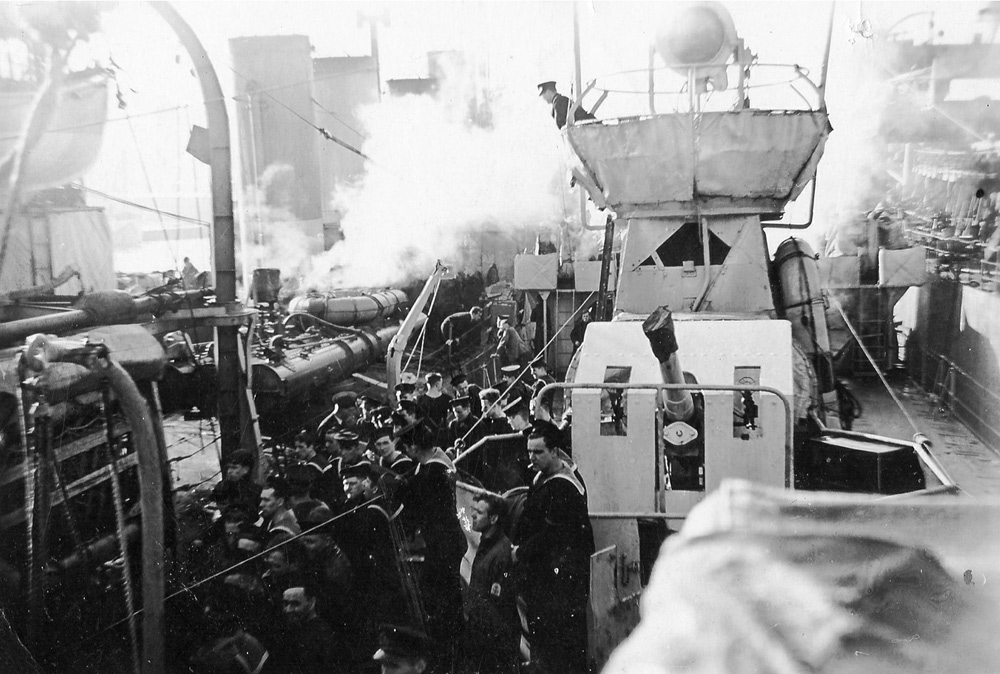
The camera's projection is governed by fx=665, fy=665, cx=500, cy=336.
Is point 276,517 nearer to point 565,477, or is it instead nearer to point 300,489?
point 300,489

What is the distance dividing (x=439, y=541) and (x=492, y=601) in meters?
0.49

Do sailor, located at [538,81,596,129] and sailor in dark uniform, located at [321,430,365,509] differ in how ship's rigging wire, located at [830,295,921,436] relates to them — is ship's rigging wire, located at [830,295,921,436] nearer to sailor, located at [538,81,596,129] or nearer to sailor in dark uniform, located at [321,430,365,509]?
sailor, located at [538,81,596,129]

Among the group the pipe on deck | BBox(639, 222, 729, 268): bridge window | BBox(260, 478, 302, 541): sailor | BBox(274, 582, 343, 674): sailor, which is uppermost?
BBox(639, 222, 729, 268): bridge window

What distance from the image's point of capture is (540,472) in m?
3.50

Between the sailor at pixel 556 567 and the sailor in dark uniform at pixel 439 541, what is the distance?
0.52m

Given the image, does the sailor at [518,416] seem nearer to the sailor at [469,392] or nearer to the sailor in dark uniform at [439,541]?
the sailor at [469,392]

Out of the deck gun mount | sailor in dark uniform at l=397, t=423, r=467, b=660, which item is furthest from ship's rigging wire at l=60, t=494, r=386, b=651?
the deck gun mount

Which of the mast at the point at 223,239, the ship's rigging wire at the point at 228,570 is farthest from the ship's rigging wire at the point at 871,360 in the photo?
the mast at the point at 223,239

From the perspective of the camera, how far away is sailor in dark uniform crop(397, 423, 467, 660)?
3748 mm

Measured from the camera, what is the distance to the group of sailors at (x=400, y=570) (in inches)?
133

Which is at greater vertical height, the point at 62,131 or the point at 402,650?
the point at 62,131

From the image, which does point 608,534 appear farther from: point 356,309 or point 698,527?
point 356,309

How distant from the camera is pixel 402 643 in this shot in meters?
3.63

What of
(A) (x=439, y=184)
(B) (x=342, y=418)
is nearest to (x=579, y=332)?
(B) (x=342, y=418)
